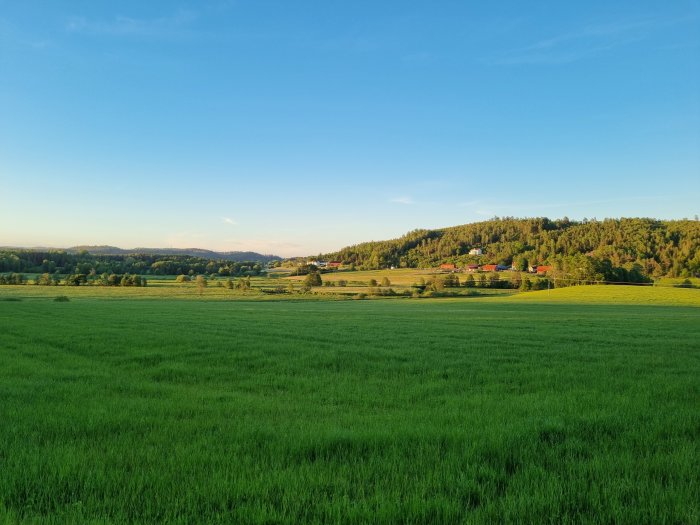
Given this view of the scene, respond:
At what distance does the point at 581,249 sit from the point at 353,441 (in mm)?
168076

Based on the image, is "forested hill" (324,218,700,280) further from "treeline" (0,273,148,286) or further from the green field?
the green field

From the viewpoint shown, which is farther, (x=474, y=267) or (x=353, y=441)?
(x=474, y=267)

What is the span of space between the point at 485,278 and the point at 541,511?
113079 millimetres

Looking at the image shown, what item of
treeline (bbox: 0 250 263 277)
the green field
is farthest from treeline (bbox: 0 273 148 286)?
the green field

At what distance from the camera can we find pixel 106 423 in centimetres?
679

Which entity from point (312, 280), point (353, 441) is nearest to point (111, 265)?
point (312, 280)

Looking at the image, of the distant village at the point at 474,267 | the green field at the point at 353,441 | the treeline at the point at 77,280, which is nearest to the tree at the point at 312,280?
the treeline at the point at 77,280

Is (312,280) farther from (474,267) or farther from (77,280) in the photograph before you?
(474,267)

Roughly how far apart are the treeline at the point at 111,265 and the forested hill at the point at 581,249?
53373 millimetres

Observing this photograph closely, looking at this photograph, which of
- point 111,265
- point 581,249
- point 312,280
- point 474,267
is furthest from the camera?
point 474,267

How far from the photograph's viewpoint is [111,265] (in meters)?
139

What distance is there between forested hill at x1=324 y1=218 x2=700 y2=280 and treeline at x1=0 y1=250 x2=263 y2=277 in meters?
53.4

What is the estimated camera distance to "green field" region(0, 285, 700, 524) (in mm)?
4066

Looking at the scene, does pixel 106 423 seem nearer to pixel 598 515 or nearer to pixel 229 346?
pixel 598 515
